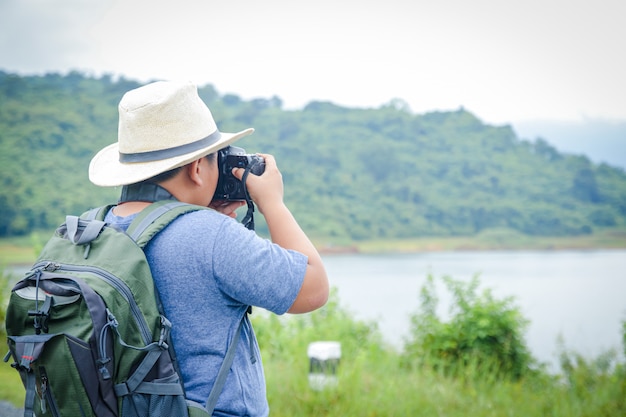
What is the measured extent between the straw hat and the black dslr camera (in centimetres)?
7

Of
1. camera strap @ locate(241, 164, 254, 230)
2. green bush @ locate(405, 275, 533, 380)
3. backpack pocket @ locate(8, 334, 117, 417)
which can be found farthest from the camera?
green bush @ locate(405, 275, 533, 380)

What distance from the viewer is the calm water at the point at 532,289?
282 inches

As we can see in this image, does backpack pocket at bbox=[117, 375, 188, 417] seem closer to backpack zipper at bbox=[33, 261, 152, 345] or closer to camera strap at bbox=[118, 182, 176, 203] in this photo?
backpack zipper at bbox=[33, 261, 152, 345]

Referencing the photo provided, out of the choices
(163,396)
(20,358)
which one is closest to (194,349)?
(163,396)

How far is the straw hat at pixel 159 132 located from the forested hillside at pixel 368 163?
21.1m

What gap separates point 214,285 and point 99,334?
0.87 feet

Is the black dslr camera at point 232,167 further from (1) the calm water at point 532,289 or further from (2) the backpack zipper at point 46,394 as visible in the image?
(1) the calm water at point 532,289

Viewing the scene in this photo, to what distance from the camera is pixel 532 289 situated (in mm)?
16219

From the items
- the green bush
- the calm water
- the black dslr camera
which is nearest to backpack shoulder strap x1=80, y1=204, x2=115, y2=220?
the black dslr camera

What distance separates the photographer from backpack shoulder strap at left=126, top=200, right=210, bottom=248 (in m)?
1.41

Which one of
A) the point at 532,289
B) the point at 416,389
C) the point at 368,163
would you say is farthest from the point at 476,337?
the point at 368,163


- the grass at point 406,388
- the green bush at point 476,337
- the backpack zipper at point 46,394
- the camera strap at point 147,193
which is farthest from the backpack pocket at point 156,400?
the green bush at point 476,337

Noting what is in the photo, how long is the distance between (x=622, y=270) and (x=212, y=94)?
20289 mm

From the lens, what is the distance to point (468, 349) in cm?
611
